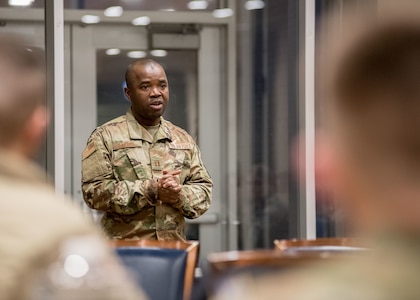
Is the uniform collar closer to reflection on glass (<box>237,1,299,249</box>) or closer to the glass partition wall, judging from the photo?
the glass partition wall

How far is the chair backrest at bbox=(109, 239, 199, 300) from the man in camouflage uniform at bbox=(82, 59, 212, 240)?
6.04ft

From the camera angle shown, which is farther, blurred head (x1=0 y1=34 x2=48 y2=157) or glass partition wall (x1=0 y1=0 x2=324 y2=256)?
glass partition wall (x1=0 y1=0 x2=324 y2=256)

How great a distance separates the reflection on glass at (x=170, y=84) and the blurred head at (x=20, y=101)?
5.65 m

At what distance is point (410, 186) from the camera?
55 centimetres

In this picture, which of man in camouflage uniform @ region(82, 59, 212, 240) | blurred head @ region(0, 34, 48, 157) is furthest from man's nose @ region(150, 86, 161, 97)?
blurred head @ region(0, 34, 48, 157)

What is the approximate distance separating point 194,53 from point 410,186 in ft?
21.6

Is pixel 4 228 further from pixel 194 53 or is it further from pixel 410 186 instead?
pixel 194 53

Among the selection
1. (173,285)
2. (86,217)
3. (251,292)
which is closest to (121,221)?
(173,285)

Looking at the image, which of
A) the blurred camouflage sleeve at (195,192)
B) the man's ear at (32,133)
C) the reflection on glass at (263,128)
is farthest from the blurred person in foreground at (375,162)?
the reflection on glass at (263,128)

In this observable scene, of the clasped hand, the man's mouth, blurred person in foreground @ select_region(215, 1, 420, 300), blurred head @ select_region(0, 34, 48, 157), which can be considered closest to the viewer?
blurred person in foreground @ select_region(215, 1, 420, 300)

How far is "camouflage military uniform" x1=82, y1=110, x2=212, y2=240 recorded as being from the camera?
438 cm

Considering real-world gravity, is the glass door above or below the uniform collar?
above

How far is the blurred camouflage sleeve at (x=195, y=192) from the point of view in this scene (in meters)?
4.44

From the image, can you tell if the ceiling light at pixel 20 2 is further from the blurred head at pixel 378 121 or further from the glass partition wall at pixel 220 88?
the blurred head at pixel 378 121
